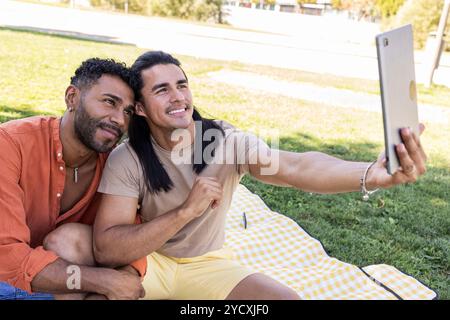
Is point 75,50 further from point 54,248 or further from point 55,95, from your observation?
point 54,248

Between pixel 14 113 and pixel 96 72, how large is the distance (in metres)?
4.41

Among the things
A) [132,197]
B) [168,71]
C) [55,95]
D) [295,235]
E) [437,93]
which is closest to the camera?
[132,197]

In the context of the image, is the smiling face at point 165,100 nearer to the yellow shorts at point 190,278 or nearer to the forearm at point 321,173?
the forearm at point 321,173

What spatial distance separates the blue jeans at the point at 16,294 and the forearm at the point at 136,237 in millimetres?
336

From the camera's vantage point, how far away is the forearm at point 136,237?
7.89ft

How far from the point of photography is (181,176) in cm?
273

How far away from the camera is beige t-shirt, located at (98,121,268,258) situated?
2660mm

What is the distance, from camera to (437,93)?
11.2 m

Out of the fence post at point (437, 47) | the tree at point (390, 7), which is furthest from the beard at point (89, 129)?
the tree at point (390, 7)

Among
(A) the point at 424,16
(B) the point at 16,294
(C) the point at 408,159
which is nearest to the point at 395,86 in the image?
(C) the point at 408,159

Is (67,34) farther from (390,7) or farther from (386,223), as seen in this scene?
(390,7)

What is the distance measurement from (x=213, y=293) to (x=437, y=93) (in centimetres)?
1009

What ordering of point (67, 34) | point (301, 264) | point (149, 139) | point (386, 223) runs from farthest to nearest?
1. point (67, 34)
2. point (386, 223)
3. point (301, 264)
4. point (149, 139)
